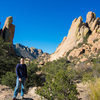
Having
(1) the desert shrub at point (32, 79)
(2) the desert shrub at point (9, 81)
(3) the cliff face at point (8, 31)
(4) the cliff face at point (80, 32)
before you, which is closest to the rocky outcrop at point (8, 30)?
(3) the cliff face at point (8, 31)

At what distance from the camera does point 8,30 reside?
41.7 metres

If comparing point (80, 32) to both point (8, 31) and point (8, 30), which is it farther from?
point (8, 31)

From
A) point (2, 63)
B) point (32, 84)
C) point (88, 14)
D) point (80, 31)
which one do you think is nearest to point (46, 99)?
point (32, 84)

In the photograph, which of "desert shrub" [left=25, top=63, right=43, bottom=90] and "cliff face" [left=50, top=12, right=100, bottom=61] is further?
"cliff face" [left=50, top=12, right=100, bottom=61]

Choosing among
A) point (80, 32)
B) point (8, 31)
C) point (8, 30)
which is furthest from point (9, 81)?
point (80, 32)

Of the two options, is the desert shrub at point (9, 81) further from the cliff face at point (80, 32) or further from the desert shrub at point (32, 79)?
the cliff face at point (80, 32)

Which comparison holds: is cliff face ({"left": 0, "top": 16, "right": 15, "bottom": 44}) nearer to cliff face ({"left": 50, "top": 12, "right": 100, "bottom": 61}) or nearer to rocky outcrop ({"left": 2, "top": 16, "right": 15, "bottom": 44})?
rocky outcrop ({"left": 2, "top": 16, "right": 15, "bottom": 44})

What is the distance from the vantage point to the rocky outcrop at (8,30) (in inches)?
1602

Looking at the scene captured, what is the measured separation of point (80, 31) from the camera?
6106 centimetres

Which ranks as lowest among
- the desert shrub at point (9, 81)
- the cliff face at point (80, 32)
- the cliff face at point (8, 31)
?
the desert shrub at point (9, 81)

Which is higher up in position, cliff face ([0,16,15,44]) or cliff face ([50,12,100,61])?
cliff face ([50,12,100,61])

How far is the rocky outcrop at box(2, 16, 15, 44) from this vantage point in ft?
133

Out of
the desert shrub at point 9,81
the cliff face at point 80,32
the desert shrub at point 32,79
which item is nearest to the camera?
the desert shrub at point 9,81

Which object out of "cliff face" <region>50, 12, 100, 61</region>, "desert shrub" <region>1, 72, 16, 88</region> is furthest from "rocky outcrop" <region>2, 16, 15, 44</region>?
"desert shrub" <region>1, 72, 16, 88</region>
